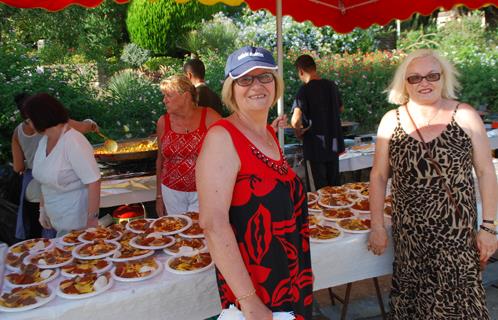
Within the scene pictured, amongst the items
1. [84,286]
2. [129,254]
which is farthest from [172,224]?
[84,286]

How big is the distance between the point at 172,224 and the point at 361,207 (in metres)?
1.24

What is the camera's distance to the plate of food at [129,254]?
7.70 feet

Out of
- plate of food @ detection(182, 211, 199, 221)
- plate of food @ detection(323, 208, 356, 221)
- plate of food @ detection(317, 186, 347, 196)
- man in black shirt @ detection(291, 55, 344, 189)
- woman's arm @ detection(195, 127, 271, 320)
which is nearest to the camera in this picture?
woman's arm @ detection(195, 127, 271, 320)

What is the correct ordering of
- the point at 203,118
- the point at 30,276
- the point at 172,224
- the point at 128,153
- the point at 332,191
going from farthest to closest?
the point at 128,153 → the point at 332,191 → the point at 203,118 → the point at 172,224 → the point at 30,276

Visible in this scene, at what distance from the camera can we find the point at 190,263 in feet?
7.43

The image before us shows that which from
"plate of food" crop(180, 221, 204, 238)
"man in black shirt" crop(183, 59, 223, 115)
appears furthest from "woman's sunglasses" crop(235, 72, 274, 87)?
"man in black shirt" crop(183, 59, 223, 115)

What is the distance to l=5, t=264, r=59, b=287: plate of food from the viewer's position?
6.98ft

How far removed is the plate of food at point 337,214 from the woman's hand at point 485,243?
0.77 meters

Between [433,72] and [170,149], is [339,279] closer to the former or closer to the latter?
[433,72]

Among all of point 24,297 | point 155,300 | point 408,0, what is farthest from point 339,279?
point 408,0

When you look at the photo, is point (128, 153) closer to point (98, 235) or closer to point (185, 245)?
point (98, 235)

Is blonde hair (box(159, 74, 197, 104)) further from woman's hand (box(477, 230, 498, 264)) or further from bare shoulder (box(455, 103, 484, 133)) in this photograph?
woman's hand (box(477, 230, 498, 264))

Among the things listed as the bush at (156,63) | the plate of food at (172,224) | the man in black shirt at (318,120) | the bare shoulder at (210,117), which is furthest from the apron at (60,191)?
the bush at (156,63)

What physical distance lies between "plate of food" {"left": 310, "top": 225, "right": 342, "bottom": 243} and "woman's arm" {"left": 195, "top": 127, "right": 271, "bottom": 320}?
102 cm
